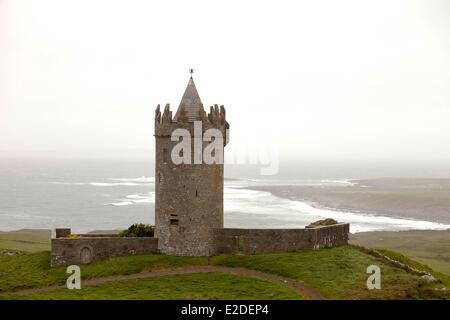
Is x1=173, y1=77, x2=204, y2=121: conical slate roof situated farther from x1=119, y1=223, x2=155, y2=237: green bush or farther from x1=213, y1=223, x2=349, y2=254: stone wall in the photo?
x1=119, y1=223, x2=155, y2=237: green bush

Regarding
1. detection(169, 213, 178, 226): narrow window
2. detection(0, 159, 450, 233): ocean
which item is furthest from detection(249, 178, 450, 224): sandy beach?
detection(169, 213, 178, 226): narrow window

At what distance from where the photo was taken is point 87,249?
3316cm

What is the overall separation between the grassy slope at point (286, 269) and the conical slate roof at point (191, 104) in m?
8.98

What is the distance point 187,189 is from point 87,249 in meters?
7.21

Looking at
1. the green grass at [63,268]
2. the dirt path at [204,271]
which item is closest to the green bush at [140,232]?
the green grass at [63,268]

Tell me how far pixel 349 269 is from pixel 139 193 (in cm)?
11590

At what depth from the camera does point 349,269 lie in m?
30.8

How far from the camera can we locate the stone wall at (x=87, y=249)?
3288cm

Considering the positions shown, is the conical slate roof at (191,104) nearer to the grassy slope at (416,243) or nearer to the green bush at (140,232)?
the green bush at (140,232)

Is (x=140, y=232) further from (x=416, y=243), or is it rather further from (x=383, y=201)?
(x=383, y=201)

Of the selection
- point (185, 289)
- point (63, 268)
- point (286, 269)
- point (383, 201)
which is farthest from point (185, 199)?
point (383, 201)

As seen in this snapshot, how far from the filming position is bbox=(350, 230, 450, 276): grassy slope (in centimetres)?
6278

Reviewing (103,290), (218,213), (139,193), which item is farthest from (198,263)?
(139,193)
